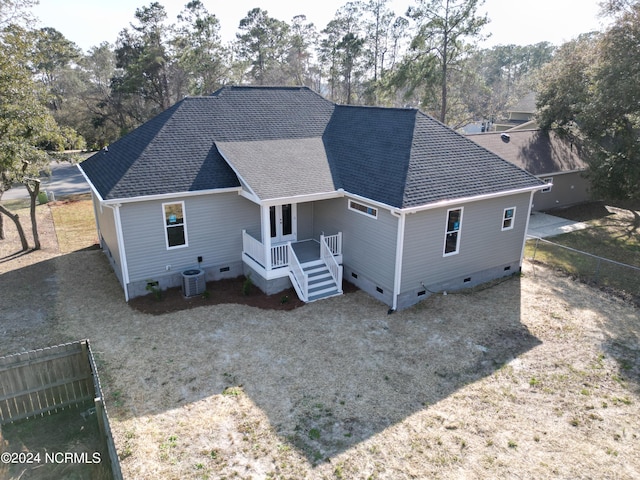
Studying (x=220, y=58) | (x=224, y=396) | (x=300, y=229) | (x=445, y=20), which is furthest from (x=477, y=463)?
(x=220, y=58)

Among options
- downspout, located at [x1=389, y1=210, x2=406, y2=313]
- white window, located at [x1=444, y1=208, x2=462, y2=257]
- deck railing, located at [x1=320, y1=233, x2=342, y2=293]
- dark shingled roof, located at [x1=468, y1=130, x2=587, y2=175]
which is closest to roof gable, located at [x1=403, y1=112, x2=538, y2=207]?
downspout, located at [x1=389, y1=210, x2=406, y2=313]

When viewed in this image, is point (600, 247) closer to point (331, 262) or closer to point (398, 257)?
point (398, 257)

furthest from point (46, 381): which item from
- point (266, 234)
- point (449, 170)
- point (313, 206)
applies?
point (449, 170)

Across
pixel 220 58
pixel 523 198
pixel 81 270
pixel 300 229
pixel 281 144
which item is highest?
pixel 220 58

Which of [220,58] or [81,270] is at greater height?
[220,58]

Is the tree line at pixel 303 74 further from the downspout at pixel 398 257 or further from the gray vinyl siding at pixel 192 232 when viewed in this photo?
the downspout at pixel 398 257

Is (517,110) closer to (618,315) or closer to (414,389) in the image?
(618,315)
